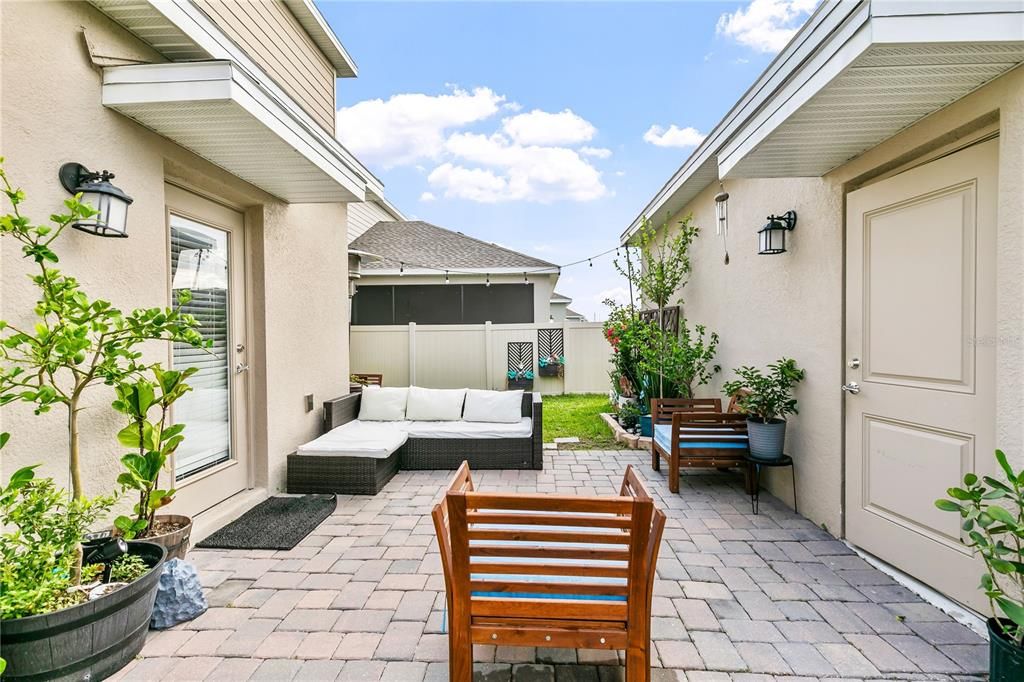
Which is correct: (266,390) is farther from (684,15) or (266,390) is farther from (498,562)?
(684,15)

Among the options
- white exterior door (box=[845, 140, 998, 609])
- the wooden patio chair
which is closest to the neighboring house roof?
white exterior door (box=[845, 140, 998, 609])

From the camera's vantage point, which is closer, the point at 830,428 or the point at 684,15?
the point at 830,428

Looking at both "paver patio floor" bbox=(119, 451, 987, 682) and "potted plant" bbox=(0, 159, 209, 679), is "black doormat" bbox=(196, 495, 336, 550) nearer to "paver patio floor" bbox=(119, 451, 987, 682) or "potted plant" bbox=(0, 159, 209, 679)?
"paver patio floor" bbox=(119, 451, 987, 682)

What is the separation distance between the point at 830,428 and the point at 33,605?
4448mm

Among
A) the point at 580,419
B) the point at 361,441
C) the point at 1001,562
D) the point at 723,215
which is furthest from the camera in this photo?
the point at 580,419

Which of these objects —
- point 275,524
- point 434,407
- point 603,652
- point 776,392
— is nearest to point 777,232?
point 776,392

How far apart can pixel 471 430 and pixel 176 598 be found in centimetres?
301

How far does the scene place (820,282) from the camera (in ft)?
11.7

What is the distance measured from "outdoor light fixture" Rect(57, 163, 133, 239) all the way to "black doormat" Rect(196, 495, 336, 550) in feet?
7.03

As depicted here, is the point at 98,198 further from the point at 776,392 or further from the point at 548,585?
the point at 776,392

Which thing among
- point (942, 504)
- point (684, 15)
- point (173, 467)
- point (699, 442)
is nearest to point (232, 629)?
point (173, 467)

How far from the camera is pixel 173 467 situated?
3.27 meters

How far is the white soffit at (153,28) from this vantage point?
252 cm

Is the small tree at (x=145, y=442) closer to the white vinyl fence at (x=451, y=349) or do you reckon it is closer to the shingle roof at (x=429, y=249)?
the white vinyl fence at (x=451, y=349)
